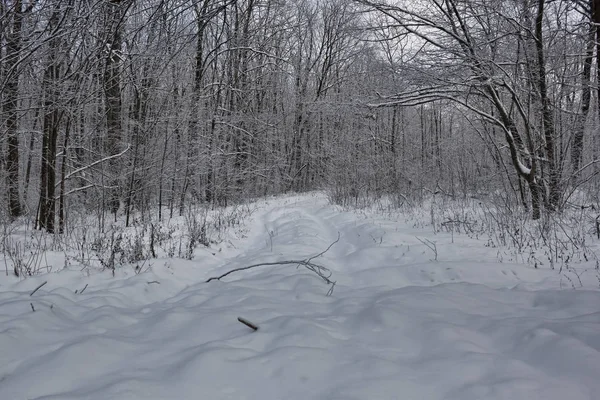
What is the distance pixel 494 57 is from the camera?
6.99 m

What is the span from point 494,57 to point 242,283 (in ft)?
21.7

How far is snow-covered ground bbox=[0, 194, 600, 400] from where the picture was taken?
1.77m

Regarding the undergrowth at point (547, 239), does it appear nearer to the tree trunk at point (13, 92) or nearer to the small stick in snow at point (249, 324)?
the small stick in snow at point (249, 324)

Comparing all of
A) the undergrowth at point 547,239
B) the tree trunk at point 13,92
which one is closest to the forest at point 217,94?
the tree trunk at point 13,92

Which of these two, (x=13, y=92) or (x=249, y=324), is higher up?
(x=13, y=92)

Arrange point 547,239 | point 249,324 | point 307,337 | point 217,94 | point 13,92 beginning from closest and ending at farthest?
point 307,337 → point 249,324 → point 547,239 → point 13,92 → point 217,94

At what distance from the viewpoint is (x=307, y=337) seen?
2350mm

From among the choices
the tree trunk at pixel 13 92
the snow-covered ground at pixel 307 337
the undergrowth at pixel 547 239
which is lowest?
the snow-covered ground at pixel 307 337

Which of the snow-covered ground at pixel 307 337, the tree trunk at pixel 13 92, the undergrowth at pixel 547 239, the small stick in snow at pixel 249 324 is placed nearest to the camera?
the snow-covered ground at pixel 307 337

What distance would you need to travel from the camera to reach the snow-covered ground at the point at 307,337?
5.82ft

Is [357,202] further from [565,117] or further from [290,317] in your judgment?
[290,317]

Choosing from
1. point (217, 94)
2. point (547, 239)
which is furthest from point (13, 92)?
point (547, 239)

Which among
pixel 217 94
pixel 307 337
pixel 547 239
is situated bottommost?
pixel 307 337

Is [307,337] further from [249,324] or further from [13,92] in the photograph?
[13,92]
